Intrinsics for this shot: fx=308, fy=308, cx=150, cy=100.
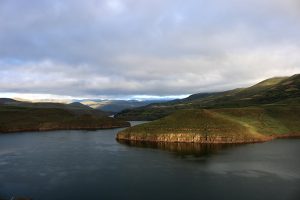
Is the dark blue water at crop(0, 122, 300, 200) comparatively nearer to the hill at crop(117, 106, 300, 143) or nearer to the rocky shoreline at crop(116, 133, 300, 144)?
the rocky shoreline at crop(116, 133, 300, 144)

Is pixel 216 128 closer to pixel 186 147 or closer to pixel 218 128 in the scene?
pixel 218 128

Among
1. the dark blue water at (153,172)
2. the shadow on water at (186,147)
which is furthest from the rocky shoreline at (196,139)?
the dark blue water at (153,172)

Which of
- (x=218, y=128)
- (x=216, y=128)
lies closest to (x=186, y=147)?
(x=216, y=128)

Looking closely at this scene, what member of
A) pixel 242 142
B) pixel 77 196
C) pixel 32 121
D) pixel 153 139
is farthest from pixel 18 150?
pixel 32 121

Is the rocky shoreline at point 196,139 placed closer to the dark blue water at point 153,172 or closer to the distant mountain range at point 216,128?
the distant mountain range at point 216,128

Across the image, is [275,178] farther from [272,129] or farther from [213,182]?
[272,129]

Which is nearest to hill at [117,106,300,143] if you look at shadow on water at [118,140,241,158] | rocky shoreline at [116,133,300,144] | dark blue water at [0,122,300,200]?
rocky shoreline at [116,133,300,144]
